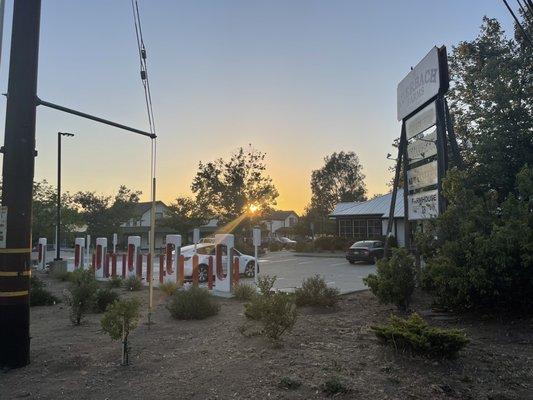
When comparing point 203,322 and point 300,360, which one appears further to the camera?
point 203,322

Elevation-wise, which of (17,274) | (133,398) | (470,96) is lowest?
(133,398)

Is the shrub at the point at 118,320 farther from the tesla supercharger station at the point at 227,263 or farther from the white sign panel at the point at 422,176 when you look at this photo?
the white sign panel at the point at 422,176

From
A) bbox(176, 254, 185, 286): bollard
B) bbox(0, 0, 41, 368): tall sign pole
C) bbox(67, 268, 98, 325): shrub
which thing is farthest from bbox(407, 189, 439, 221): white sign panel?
bbox(0, 0, 41, 368): tall sign pole

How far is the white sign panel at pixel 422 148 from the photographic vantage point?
11.1 metres

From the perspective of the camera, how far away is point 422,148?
461 inches

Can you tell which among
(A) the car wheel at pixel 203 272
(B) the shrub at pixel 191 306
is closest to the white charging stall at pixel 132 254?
(A) the car wheel at pixel 203 272

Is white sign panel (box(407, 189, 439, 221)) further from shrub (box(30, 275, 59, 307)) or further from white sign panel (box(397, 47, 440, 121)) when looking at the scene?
shrub (box(30, 275, 59, 307))

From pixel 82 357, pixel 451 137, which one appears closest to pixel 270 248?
pixel 451 137

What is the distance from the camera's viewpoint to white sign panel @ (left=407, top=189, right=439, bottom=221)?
10.8 meters

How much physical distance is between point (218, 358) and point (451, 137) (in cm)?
776

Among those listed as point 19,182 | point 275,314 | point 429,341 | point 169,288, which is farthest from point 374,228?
point 19,182

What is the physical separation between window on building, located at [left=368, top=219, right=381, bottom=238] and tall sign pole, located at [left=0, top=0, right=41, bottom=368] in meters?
34.5

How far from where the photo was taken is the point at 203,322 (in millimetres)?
8125

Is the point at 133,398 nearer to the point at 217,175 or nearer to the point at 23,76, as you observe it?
the point at 23,76
